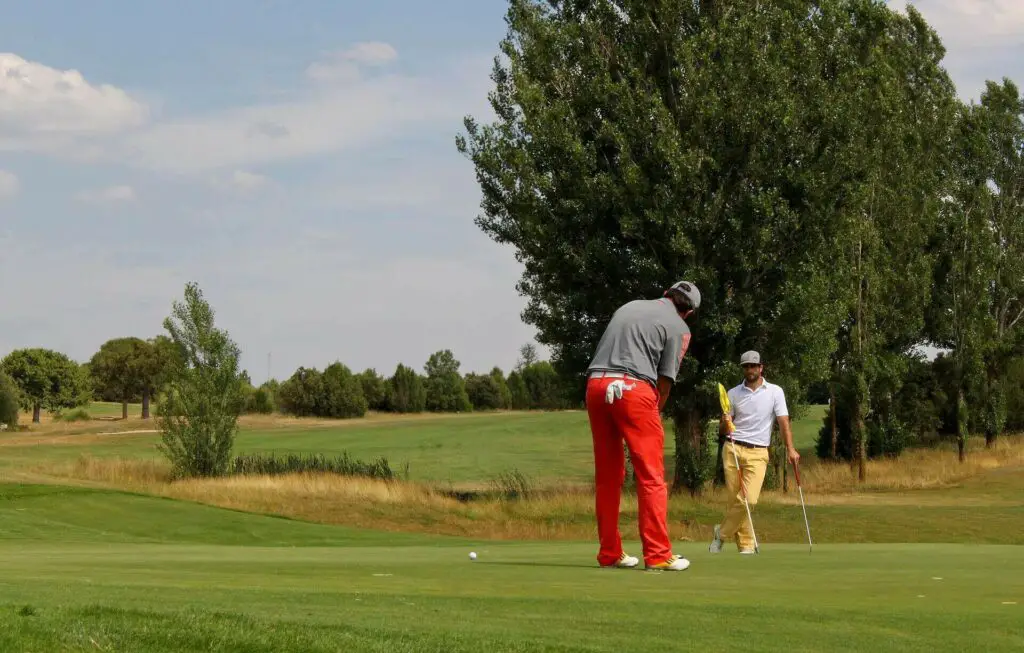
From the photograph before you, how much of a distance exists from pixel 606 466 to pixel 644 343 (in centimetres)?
112

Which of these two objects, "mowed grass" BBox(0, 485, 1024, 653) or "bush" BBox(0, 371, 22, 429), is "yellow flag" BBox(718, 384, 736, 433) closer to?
"mowed grass" BBox(0, 485, 1024, 653)

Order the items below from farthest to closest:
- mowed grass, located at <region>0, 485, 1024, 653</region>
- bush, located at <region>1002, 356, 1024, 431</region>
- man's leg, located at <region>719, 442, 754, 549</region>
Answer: bush, located at <region>1002, 356, 1024, 431</region>
man's leg, located at <region>719, 442, 754, 549</region>
mowed grass, located at <region>0, 485, 1024, 653</region>

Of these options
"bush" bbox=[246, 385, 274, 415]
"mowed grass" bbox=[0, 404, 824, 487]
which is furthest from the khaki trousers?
"bush" bbox=[246, 385, 274, 415]

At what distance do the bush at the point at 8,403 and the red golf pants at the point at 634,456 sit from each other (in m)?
89.0

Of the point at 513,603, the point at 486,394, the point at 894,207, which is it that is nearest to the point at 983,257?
the point at 894,207

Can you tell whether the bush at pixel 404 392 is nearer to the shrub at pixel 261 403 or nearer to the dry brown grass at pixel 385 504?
the shrub at pixel 261 403

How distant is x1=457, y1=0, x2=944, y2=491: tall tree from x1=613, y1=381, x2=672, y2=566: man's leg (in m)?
20.3

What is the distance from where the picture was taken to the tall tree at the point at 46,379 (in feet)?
340

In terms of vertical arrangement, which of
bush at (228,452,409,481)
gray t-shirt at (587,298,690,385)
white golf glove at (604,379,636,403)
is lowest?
bush at (228,452,409,481)

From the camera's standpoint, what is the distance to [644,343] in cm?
1018

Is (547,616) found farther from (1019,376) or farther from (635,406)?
(1019,376)

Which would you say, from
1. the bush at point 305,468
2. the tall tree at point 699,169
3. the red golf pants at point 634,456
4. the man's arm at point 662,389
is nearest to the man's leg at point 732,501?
the red golf pants at point 634,456

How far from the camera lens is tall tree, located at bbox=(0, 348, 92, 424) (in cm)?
10362

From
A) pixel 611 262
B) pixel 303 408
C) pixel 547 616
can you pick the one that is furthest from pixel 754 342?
pixel 303 408
